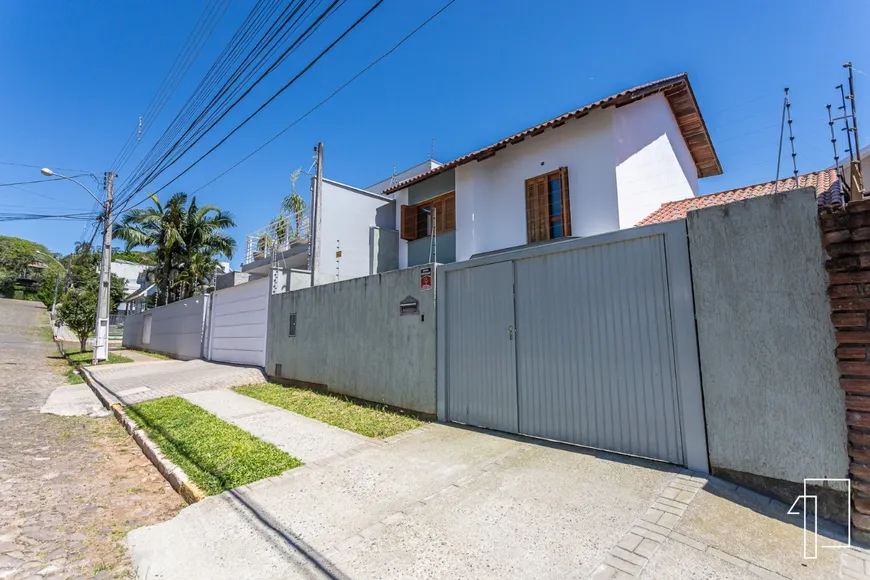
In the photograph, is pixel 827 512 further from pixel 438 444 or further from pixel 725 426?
pixel 438 444

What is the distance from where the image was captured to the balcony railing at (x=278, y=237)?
569 inches

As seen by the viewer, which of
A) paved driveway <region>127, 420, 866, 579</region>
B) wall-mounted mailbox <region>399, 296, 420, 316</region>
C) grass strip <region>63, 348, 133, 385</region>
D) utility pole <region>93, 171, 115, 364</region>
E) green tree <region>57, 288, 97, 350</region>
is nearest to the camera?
paved driveway <region>127, 420, 866, 579</region>

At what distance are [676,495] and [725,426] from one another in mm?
787

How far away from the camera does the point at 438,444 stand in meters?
4.95

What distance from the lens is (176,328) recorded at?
717 inches

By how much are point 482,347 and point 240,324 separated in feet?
33.6

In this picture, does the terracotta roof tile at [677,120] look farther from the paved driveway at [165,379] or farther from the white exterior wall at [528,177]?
the paved driveway at [165,379]

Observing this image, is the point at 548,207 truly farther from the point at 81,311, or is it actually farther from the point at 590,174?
the point at 81,311

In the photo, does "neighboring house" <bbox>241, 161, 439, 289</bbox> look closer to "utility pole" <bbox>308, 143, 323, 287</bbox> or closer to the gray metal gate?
"utility pole" <bbox>308, 143, 323, 287</bbox>

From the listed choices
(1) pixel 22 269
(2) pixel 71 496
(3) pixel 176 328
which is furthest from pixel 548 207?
(1) pixel 22 269

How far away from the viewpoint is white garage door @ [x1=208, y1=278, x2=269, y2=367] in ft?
38.4

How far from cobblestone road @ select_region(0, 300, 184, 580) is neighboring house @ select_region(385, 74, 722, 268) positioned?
26.4 ft

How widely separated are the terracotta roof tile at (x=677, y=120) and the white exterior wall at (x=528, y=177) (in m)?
0.45

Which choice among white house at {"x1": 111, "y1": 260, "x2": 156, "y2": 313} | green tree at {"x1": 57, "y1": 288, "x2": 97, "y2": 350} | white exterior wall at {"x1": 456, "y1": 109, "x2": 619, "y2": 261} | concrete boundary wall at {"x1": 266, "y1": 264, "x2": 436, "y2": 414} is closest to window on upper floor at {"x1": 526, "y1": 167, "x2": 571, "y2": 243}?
white exterior wall at {"x1": 456, "y1": 109, "x2": 619, "y2": 261}
